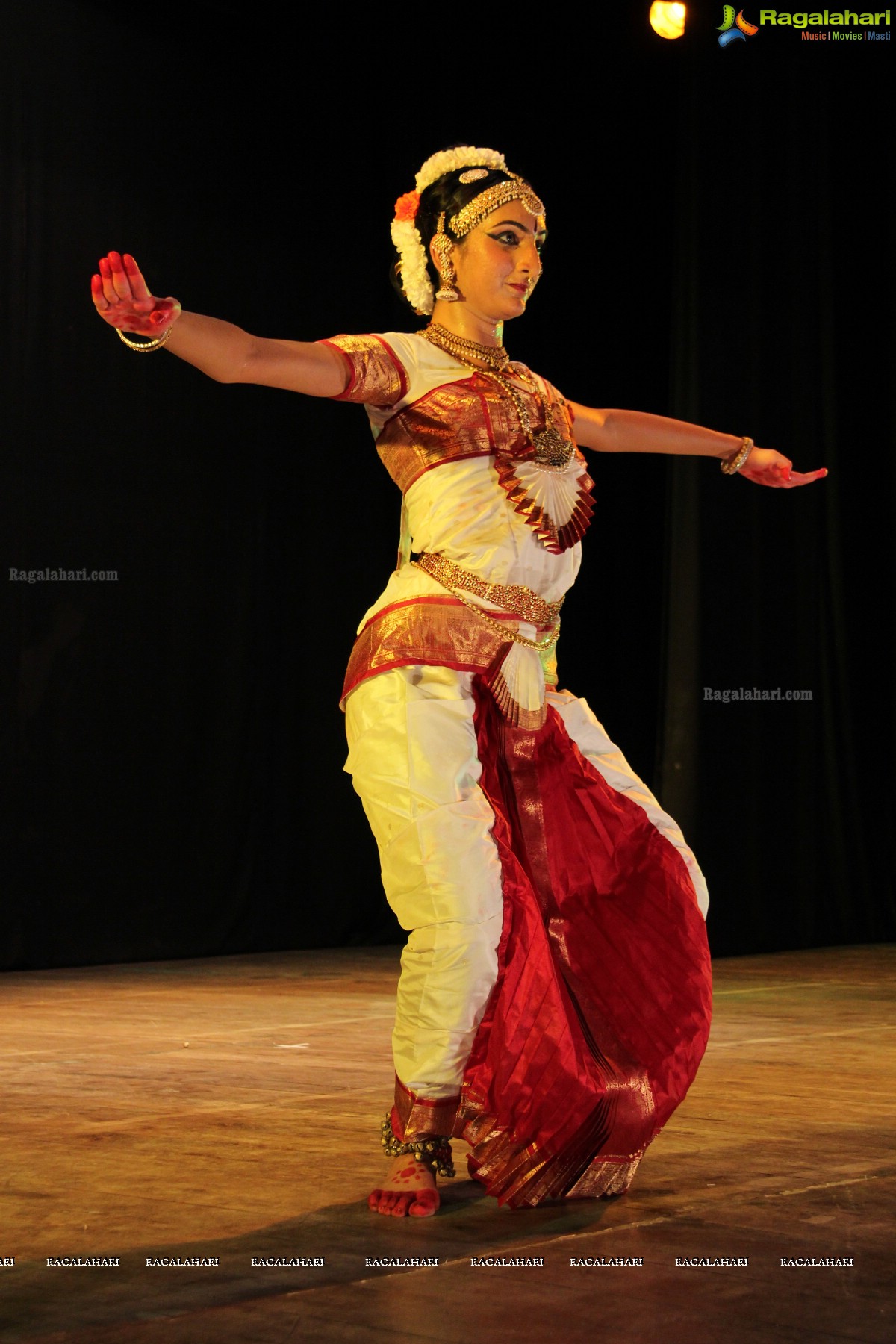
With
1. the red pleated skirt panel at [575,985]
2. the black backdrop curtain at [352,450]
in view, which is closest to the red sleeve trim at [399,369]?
the red pleated skirt panel at [575,985]

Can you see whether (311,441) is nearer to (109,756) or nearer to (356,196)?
(356,196)

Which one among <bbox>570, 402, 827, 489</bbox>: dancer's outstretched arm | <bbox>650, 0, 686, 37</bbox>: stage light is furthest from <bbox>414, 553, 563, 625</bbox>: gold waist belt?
<bbox>650, 0, 686, 37</bbox>: stage light

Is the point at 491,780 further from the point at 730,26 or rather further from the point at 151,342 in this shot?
the point at 730,26

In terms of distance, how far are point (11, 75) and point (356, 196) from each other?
4.61ft

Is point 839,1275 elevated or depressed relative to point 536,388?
depressed

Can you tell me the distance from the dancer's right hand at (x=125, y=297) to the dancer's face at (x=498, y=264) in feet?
2.14

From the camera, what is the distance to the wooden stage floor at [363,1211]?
183cm

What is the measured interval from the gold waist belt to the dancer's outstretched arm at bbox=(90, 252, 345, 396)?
11.4 inches

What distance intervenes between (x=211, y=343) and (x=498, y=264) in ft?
1.94

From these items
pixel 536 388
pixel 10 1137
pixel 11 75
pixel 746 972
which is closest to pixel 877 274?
pixel 746 972

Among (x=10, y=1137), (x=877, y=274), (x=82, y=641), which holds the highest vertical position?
(x=877, y=274)

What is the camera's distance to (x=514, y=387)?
2689mm

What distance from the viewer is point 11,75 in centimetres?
565

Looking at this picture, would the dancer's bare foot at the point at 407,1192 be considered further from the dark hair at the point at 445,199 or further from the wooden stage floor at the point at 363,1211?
the dark hair at the point at 445,199
